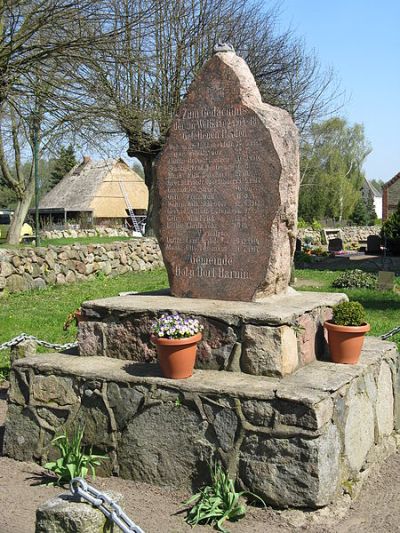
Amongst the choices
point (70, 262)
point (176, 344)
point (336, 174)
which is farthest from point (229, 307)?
point (336, 174)

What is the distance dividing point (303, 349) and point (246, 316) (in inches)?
22.2

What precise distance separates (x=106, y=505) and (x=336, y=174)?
5044cm

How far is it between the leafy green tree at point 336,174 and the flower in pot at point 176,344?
43.6m

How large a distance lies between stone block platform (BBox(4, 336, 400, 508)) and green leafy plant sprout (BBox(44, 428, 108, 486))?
0.10m

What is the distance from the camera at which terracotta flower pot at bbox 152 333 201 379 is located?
442cm

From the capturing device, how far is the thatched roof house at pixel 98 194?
42.8 metres

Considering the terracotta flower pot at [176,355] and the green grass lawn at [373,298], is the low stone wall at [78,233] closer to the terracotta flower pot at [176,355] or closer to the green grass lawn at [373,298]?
the green grass lawn at [373,298]

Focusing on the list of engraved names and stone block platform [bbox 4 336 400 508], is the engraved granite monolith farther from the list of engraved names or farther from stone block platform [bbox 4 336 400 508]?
stone block platform [bbox 4 336 400 508]

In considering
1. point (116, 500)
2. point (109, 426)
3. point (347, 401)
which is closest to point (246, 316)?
point (347, 401)

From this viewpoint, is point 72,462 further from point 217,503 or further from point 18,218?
point 18,218

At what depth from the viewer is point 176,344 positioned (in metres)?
4.41

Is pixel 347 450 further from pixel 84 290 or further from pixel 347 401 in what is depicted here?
pixel 84 290

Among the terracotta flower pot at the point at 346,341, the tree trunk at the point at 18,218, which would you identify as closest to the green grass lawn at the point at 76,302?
the terracotta flower pot at the point at 346,341

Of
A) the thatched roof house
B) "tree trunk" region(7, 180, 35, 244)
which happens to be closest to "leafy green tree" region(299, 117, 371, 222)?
the thatched roof house
